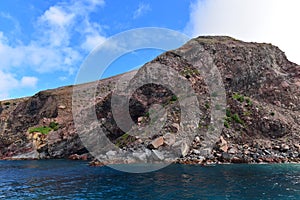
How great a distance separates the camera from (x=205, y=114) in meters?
75.0

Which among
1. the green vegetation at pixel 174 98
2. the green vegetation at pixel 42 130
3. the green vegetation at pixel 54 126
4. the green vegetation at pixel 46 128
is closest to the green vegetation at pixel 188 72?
the green vegetation at pixel 174 98

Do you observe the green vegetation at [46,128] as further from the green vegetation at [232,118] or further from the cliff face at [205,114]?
the green vegetation at [232,118]

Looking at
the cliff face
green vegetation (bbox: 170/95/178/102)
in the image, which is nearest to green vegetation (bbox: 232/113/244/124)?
the cliff face

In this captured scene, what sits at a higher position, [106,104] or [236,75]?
[236,75]

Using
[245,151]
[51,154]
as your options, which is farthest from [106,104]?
[245,151]

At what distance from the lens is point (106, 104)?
324 feet

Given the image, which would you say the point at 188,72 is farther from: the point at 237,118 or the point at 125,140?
the point at 125,140

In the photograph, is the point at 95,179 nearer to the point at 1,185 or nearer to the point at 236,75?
the point at 1,185

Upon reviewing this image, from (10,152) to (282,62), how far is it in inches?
4080

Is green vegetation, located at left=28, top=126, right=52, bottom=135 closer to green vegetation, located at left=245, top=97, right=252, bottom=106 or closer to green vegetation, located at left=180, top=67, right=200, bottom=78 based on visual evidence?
green vegetation, located at left=180, top=67, right=200, bottom=78

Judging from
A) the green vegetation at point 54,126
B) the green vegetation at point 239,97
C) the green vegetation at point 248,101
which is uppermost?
the green vegetation at point 239,97

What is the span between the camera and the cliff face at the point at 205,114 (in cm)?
6494

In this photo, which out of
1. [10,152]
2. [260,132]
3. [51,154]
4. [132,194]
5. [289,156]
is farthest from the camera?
[10,152]

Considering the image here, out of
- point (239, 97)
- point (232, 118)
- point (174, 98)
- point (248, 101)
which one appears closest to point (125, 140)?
point (174, 98)
